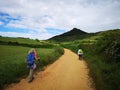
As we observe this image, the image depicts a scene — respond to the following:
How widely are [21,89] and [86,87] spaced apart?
3896 millimetres

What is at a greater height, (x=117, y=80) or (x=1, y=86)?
(x=117, y=80)

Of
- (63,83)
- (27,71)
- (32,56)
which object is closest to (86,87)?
(63,83)

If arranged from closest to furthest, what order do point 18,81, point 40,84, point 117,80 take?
point 117,80 → point 40,84 → point 18,81

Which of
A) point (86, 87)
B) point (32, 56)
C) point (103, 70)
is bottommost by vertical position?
point (86, 87)

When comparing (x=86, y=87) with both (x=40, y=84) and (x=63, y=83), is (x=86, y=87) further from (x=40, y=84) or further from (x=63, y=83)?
(x=40, y=84)

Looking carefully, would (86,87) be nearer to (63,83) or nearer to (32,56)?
(63,83)

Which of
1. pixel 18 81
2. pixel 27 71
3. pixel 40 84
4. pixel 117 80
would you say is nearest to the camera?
pixel 117 80

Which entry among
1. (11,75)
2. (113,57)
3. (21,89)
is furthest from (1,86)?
(113,57)

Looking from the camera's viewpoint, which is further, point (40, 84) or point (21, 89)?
point (40, 84)

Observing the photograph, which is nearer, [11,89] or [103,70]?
[11,89]

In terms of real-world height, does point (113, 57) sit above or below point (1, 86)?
above

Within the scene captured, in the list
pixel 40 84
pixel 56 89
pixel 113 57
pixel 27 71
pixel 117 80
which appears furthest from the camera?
pixel 27 71

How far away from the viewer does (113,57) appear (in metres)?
13.6

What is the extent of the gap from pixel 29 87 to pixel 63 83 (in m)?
2.26
